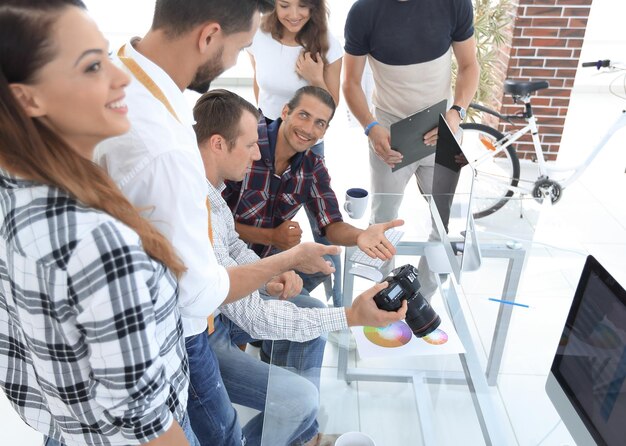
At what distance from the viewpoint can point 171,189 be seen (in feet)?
3.27

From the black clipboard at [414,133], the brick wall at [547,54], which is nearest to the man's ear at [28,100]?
the black clipboard at [414,133]

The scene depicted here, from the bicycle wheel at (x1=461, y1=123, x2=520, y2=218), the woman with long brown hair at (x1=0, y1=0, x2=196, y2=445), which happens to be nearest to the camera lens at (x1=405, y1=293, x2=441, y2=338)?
the woman with long brown hair at (x1=0, y1=0, x2=196, y2=445)

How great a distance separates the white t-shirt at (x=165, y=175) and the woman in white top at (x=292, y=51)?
1488mm

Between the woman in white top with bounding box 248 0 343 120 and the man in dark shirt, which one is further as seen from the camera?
the woman in white top with bounding box 248 0 343 120

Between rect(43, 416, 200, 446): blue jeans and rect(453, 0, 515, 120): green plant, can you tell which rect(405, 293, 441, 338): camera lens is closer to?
rect(43, 416, 200, 446): blue jeans

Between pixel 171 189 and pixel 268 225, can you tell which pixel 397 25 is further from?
pixel 171 189

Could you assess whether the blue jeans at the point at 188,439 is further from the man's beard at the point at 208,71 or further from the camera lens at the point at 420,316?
the man's beard at the point at 208,71

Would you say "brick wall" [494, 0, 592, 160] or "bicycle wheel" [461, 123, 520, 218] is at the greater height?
"brick wall" [494, 0, 592, 160]

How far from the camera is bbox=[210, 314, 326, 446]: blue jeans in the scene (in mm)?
1333

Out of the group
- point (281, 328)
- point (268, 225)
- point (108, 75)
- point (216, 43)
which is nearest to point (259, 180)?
point (268, 225)

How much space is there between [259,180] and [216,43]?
3.00 ft

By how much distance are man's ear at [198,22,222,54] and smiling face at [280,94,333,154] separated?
915mm

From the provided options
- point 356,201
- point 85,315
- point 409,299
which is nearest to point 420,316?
point 409,299

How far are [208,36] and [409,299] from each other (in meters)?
0.80
